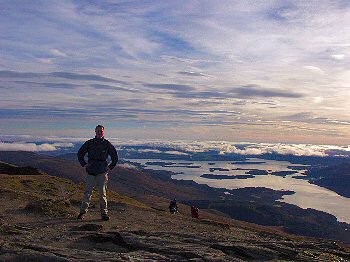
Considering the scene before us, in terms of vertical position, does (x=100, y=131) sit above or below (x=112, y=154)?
above

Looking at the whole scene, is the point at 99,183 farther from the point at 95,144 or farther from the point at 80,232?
the point at 80,232

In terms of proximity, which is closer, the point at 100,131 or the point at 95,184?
the point at 100,131

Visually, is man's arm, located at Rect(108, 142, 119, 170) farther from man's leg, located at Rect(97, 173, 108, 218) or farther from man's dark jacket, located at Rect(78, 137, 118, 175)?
man's leg, located at Rect(97, 173, 108, 218)

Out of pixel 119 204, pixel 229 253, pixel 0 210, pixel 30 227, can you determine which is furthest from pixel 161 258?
pixel 119 204

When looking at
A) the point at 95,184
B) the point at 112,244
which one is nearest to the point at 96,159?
the point at 95,184

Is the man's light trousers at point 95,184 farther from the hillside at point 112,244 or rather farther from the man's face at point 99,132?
the man's face at point 99,132

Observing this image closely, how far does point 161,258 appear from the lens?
12.9 m

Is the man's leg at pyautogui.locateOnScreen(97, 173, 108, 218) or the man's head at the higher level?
the man's head

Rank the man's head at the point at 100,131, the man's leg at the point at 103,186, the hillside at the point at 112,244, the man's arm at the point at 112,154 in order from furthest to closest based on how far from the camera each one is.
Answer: the man's leg at the point at 103,186, the man's arm at the point at 112,154, the man's head at the point at 100,131, the hillside at the point at 112,244

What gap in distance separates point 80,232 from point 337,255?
35.7ft

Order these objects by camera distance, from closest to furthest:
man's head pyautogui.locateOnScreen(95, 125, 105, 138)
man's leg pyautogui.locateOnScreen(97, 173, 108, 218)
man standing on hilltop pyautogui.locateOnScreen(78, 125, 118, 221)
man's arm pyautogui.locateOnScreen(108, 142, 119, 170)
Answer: man's head pyautogui.locateOnScreen(95, 125, 105, 138) → man standing on hilltop pyautogui.locateOnScreen(78, 125, 118, 221) → man's arm pyautogui.locateOnScreen(108, 142, 119, 170) → man's leg pyautogui.locateOnScreen(97, 173, 108, 218)

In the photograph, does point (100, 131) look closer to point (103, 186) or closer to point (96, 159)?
point (96, 159)

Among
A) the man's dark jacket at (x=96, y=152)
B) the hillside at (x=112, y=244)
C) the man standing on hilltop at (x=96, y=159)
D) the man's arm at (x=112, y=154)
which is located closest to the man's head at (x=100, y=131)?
the man standing on hilltop at (x=96, y=159)

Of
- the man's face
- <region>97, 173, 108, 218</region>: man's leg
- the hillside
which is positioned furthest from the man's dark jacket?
the hillside
